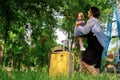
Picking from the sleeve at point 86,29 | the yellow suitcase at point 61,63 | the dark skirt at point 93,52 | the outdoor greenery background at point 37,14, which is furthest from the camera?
the outdoor greenery background at point 37,14

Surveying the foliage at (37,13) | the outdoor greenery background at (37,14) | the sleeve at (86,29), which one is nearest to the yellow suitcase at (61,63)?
the sleeve at (86,29)

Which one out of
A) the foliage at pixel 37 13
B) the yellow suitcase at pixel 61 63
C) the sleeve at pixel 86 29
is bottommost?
the yellow suitcase at pixel 61 63

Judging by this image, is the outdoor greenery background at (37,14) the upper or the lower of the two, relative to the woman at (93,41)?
upper

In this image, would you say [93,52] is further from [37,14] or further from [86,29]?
[37,14]

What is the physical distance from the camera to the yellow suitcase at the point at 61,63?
7758mm

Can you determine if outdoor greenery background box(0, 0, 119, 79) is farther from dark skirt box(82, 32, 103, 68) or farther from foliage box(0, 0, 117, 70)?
dark skirt box(82, 32, 103, 68)

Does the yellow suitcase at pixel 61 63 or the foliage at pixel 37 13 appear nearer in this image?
the yellow suitcase at pixel 61 63

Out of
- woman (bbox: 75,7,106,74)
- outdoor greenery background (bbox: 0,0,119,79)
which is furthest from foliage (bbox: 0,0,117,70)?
woman (bbox: 75,7,106,74)

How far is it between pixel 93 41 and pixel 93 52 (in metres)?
0.28

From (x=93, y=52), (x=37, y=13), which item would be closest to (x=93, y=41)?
(x=93, y=52)

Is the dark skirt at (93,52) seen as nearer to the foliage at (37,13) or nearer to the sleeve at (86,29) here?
the sleeve at (86,29)

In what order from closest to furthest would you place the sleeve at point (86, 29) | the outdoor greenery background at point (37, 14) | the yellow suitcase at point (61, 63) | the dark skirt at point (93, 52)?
the yellow suitcase at point (61, 63) → the sleeve at point (86, 29) → the dark skirt at point (93, 52) → the outdoor greenery background at point (37, 14)

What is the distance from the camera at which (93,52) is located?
29.2 ft

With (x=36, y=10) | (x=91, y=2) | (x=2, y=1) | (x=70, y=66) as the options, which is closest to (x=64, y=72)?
(x=70, y=66)
